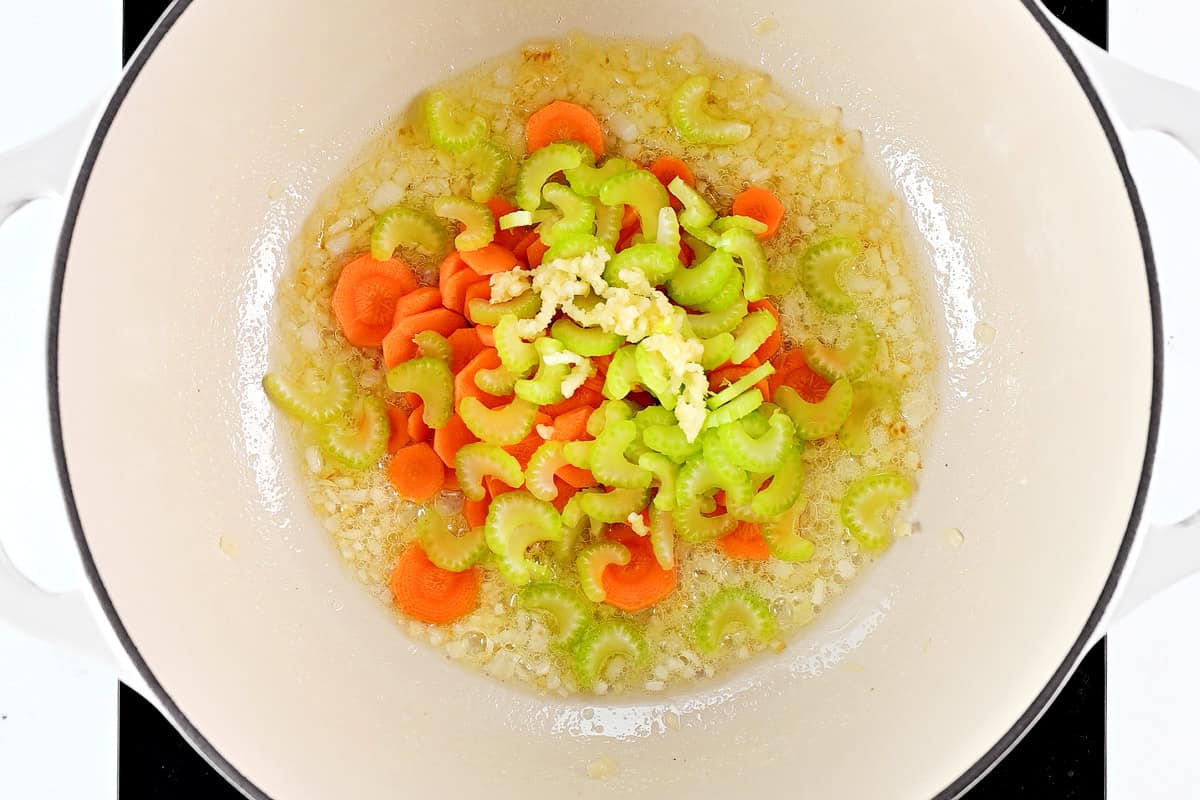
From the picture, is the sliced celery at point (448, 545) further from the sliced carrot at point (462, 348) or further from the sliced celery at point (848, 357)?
the sliced celery at point (848, 357)

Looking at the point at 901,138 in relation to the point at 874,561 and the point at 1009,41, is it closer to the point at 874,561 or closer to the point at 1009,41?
the point at 1009,41

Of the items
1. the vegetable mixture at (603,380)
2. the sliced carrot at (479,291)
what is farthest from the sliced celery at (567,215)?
the sliced carrot at (479,291)

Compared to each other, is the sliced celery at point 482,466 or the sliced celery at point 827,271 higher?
the sliced celery at point 827,271

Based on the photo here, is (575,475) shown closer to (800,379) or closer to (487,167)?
(800,379)

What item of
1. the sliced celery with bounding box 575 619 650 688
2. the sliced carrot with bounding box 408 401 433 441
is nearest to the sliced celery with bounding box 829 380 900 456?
the sliced celery with bounding box 575 619 650 688

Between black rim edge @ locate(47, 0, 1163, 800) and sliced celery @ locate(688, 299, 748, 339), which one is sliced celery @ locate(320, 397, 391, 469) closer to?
black rim edge @ locate(47, 0, 1163, 800)

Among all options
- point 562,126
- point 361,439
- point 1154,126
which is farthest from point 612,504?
point 1154,126
